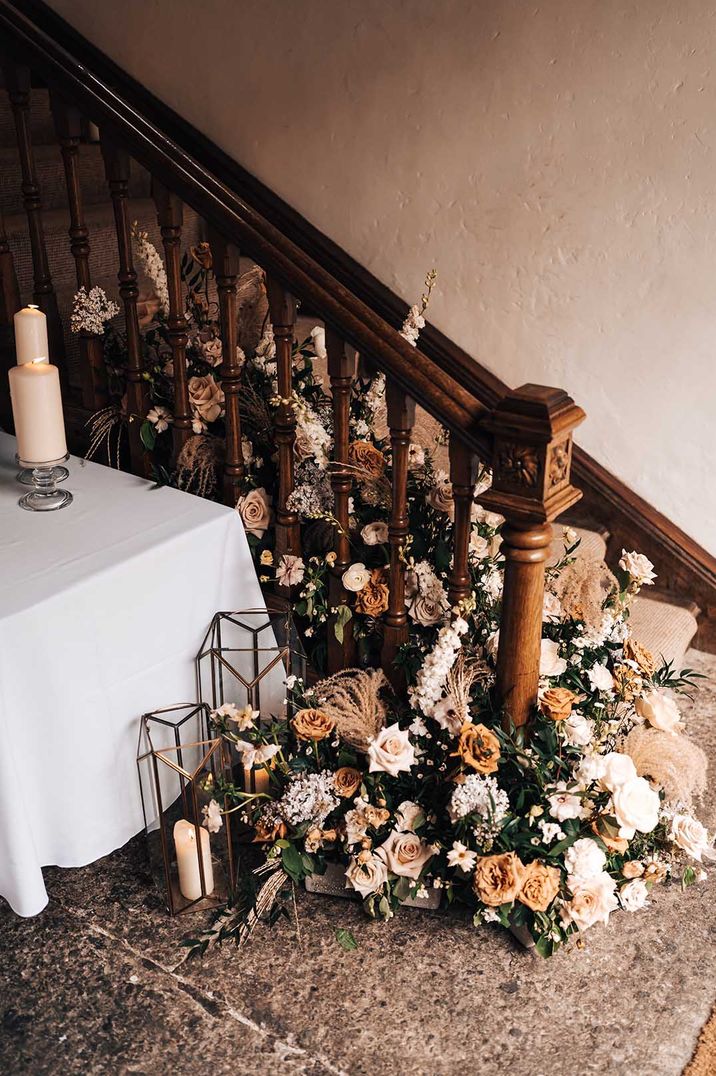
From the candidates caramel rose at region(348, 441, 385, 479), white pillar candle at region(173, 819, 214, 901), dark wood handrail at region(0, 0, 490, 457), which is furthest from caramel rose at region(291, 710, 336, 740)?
dark wood handrail at region(0, 0, 490, 457)

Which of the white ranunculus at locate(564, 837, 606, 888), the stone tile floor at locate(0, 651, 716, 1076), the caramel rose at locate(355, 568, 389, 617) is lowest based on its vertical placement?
the stone tile floor at locate(0, 651, 716, 1076)

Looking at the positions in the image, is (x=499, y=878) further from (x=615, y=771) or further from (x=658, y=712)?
(x=658, y=712)

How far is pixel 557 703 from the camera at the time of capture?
1.91 m

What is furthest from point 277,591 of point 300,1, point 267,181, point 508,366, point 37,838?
point 300,1

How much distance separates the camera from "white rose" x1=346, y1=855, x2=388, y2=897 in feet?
6.20

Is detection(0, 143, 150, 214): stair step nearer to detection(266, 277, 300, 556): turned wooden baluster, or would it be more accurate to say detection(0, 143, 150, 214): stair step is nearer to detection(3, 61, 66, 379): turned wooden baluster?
detection(3, 61, 66, 379): turned wooden baluster

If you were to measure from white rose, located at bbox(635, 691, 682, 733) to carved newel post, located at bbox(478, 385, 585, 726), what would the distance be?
0.36 meters

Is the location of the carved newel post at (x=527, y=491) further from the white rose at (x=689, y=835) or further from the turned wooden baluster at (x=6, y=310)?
the turned wooden baluster at (x=6, y=310)

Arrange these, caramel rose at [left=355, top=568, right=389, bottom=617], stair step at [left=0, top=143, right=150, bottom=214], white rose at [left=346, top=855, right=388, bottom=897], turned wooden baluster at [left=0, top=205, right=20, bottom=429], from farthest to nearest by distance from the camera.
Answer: stair step at [left=0, top=143, right=150, bottom=214], turned wooden baluster at [left=0, top=205, right=20, bottom=429], caramel rose at [left=355, top=568, right=389, bottom=617], white rose at [left=346, top=855, right=388, bottom=897]

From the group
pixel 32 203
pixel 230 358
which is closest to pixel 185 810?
pixel 230 358

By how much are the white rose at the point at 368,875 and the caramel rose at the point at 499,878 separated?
0.61ft

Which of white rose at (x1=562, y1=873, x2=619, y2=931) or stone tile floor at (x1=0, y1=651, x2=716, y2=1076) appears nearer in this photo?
stone tile floor at (x1=0, y1=651, x2=716, y2=1076)

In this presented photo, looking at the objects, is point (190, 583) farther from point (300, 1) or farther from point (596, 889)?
point (300, 1)

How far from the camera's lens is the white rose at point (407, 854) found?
1897 millimetres
